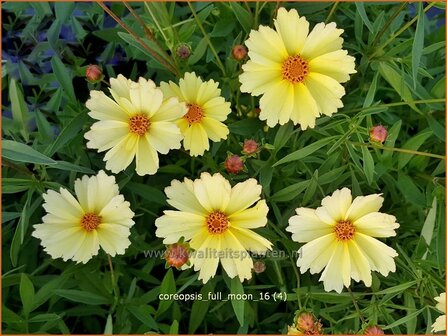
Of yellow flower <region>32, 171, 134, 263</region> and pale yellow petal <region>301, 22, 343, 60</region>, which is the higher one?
pale yellow petal <region>301, 22, 343, 60</region>

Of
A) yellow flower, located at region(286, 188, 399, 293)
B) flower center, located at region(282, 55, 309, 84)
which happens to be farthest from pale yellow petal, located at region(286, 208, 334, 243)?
flower center, located at region(282, 55, 309, 84)

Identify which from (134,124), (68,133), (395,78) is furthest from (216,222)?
(395,78)

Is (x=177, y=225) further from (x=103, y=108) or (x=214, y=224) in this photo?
(x=103, y=108)

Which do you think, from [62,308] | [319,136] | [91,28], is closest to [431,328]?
[319,136]

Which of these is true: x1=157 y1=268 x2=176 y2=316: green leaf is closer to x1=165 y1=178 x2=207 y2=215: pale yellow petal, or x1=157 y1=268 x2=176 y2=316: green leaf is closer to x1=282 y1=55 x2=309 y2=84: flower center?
x1=165 y1=178 x2=207 y2=215: pale yellow petal

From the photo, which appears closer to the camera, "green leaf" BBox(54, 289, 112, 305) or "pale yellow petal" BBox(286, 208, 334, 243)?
"pale yellow petal" BBox(286, 208, 334, 243)
